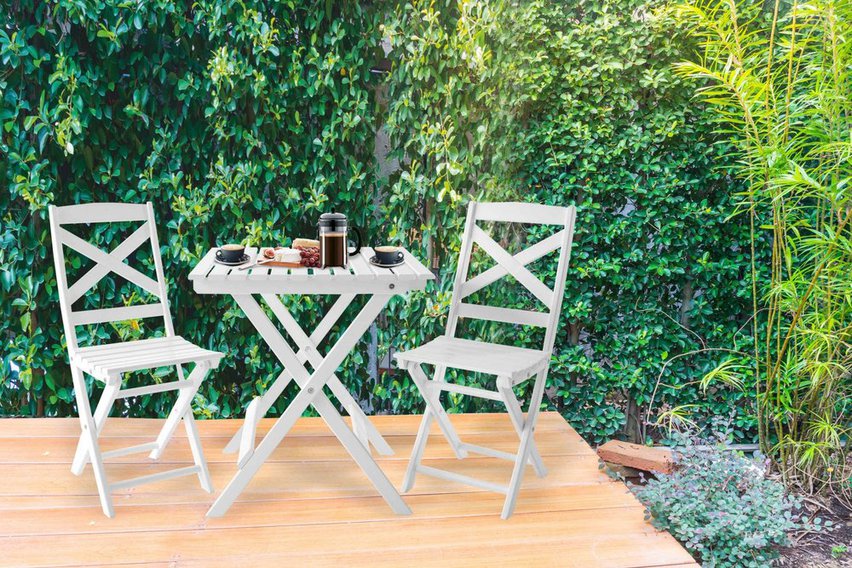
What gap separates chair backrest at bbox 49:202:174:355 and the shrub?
6.69 ft

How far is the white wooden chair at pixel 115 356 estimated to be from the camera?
2.36 m

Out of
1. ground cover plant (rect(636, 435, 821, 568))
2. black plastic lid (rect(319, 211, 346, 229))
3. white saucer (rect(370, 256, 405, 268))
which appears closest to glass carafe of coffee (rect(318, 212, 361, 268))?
black plastic lid (rect(319, 211, 346, 229))

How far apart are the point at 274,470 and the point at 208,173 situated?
1411 millimetres

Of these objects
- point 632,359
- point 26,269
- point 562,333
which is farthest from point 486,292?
point 26,269

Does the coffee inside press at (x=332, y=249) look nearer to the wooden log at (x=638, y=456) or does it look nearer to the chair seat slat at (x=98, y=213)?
the chair seat slat at (x=98, y=213)

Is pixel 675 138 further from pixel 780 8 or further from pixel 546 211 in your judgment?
pixel 546 211

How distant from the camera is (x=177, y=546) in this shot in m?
2.13

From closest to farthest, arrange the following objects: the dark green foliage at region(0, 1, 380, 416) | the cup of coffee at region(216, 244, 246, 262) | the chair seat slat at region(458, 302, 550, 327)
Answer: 1. the cup of coffee at region(216, 244, 246, 262)
2. the chair seat slat at region(458, 302, 550, 327)
3. the dark green foliage at region(0, 1, 380, 416)

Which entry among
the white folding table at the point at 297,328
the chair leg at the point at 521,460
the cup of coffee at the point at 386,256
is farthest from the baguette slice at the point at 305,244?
the chair leg at the point at 521,460

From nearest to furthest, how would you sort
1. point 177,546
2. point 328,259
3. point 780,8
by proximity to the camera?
point 177,546, point 328,259, point 780,8

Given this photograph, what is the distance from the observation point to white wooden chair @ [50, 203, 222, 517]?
2.36 m

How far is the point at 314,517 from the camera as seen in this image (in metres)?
2.35

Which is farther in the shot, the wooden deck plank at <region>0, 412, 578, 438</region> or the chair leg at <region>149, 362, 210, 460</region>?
the wooden deck plank at <region>0, 412, 578, 438</region>

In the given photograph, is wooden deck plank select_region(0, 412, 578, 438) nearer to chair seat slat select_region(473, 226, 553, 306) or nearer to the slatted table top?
chair seat slat select_region(473, 226, 553, 306)
